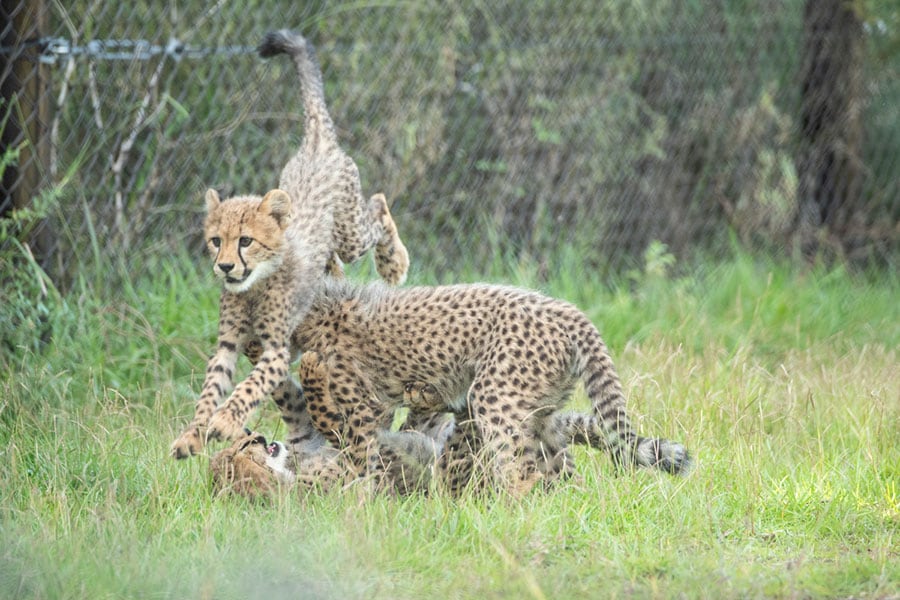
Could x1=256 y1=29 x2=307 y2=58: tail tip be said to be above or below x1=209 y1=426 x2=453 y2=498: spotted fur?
above

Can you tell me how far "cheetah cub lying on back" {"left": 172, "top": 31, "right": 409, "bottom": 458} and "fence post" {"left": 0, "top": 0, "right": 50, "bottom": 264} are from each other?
113cm

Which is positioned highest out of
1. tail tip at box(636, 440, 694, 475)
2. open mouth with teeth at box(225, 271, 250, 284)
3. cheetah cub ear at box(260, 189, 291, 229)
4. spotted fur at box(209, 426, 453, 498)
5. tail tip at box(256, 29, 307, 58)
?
tail tip at box(256, 29, 307, 58)

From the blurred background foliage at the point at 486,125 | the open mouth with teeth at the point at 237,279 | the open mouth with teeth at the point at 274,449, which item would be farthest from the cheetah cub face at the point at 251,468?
the blurred background foliage at the point at 486,125

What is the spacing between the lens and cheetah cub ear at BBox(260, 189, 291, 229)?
451cm

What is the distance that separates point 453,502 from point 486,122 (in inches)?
151

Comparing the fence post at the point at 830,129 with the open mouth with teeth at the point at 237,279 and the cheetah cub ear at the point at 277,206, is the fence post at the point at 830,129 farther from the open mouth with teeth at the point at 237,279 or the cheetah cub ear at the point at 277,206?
the open mouth with teeth at the point at 237,279

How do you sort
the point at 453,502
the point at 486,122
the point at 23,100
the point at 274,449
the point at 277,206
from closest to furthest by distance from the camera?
the point at 453,502
the point at 274,449
the point at 277,206
the point at 23,100
the point at 486,122

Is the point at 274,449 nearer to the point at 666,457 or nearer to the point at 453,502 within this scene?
the point at 453,502

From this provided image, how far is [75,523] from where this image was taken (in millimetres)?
3717

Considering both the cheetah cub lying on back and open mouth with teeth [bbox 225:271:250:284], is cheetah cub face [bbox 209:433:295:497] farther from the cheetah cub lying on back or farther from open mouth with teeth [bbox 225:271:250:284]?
open mouth with teeth [bbox 225:271:250:284]

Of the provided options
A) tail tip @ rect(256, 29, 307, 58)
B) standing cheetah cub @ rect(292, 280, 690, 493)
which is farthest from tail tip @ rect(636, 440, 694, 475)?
tail tip @ rect(256, 29, 307, 58)

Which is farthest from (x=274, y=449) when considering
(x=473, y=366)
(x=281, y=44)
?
(x=281, y=44)

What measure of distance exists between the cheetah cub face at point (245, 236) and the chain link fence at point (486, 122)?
109 centimetres

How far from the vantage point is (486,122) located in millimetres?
7461
